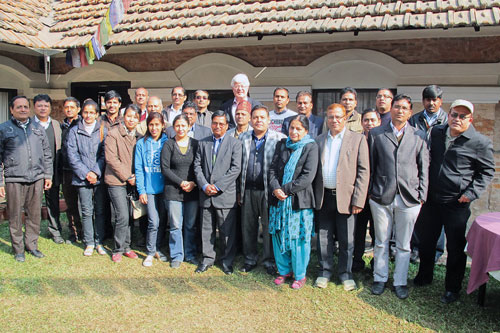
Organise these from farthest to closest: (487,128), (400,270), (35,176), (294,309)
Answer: (487,128), (35,176), (400,270), (294,309)

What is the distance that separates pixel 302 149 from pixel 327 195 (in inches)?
20.6

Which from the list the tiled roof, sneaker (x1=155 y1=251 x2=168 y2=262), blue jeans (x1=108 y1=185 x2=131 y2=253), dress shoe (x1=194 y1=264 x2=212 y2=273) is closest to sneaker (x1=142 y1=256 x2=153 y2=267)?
sneaker (x1=155 y1=251 x2=168 y2=262)

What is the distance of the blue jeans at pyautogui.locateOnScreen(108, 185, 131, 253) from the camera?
4.66 m

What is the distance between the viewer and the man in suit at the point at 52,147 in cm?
498

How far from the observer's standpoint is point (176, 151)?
4.40 metres

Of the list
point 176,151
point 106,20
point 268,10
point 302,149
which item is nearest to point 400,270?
point 302,149

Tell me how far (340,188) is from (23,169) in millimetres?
3550

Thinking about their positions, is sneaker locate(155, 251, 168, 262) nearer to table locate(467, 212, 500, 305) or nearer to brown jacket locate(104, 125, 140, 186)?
brown jacket locate(104, 125, 140, 186)

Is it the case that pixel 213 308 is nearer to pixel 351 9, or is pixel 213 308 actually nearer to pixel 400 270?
pixel 400 270

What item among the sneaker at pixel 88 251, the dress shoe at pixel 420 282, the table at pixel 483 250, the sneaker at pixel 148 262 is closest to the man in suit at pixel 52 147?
the sneaker at pixel 88 251

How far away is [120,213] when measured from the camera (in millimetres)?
4688

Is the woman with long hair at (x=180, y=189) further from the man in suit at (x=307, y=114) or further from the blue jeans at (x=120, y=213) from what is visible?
the man in suit at (x=307, y=114)

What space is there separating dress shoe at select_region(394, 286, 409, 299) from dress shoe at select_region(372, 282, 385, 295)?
4.8 inches

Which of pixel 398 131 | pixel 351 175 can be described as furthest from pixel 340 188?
pixel 398 131
